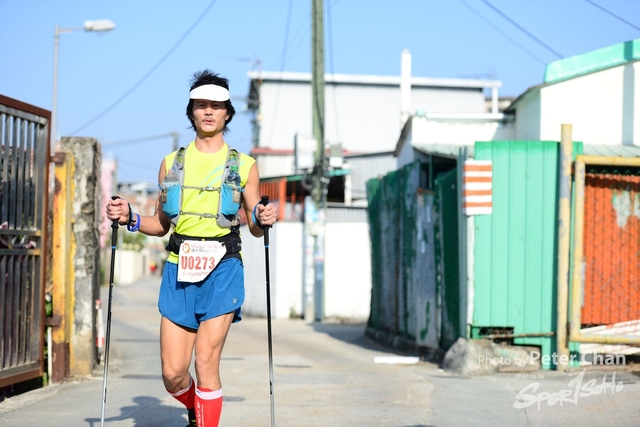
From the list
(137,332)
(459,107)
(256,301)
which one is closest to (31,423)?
(137,332)

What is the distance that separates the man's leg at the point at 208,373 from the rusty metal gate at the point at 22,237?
291 centimetres

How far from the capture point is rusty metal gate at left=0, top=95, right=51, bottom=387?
7.63 m

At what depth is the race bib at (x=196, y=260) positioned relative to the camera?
5332 millimetres

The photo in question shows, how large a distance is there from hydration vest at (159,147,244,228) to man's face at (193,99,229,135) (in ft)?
0.73

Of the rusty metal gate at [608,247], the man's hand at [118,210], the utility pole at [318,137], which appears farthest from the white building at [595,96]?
the utility pole at [318,137]

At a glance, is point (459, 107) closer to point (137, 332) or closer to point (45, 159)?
point (137, 332)

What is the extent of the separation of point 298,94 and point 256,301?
1082 inches

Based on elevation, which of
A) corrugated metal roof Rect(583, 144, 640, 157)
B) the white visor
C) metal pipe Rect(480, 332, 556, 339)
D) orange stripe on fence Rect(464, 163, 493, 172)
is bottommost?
metal pipe Rect(480, 332, 556, 339)

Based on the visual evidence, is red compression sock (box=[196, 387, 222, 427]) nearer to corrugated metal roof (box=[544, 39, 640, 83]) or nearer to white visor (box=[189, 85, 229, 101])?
white visor (box=[189, 85, 229, 101])

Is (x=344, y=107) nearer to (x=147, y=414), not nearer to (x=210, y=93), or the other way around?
(x=147, y=414)

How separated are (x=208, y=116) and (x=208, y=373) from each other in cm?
156

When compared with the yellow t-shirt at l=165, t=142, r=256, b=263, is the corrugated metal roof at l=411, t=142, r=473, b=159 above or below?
above

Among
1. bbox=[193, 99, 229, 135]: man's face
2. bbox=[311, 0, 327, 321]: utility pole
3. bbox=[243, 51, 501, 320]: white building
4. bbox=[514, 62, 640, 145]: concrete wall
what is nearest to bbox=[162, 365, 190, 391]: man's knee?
bbox=[193, 99, 229, 135]: man's face

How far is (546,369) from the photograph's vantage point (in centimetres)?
981
